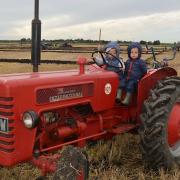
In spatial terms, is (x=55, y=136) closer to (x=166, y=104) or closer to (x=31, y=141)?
(x=31, y=141)

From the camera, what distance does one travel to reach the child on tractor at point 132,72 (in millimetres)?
5805

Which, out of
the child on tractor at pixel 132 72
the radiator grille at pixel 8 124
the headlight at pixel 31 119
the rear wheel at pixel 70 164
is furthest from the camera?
the child on tractor at pixel 132 72

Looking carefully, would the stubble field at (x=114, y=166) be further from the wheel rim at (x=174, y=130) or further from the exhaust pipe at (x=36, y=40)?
the exhaust pipe at (x=36, y=40)

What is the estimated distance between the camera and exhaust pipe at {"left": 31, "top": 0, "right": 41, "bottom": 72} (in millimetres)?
6266

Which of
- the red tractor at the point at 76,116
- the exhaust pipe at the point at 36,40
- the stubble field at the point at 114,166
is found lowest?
the stubble field at the point at 114,166

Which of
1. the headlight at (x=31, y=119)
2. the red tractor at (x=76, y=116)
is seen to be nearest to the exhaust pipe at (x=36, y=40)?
the red tractor at (x=76, y=116)

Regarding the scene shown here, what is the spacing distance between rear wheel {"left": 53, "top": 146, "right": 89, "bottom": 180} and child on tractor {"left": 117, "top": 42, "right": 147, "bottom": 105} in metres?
1.78

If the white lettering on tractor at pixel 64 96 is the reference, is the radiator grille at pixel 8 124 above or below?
below

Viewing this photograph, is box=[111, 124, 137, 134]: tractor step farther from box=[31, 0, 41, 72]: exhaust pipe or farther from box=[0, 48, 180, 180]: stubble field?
box=[31, 0, 41, 72]: exhaust pipe

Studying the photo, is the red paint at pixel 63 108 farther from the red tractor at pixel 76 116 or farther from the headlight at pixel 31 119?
the headlight at pixel 31 119

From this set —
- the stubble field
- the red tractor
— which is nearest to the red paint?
the red tractor

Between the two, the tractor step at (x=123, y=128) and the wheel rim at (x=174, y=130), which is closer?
the wheel rim at (x=174, y=130)

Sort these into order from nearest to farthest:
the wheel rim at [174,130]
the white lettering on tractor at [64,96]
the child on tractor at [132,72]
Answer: the white lettering on tractor at [64,96] → the wheel rim at [174,130] → the child on tractor at [132,72]

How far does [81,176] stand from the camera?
4203mm
